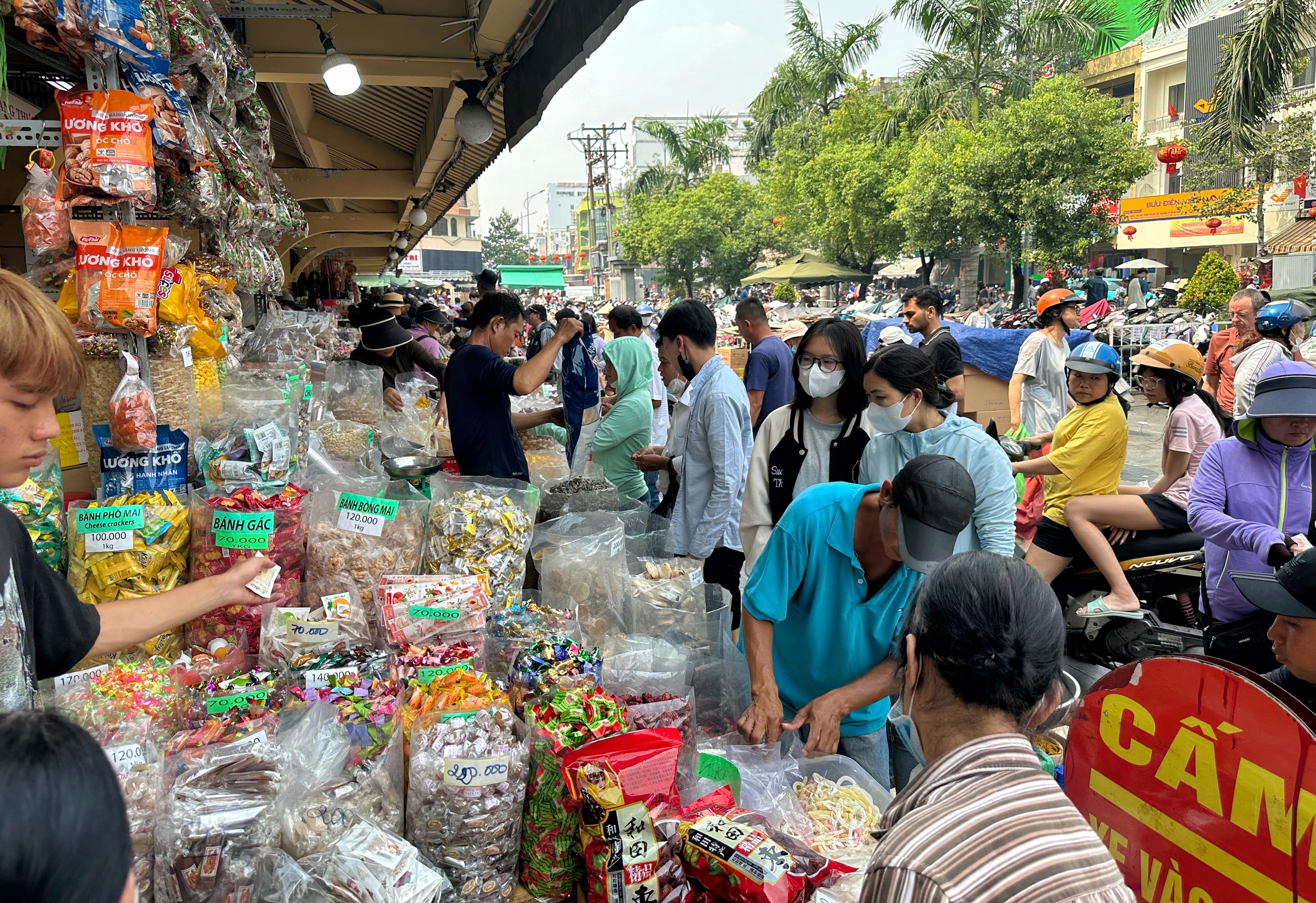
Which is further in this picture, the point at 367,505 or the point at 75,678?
the point at 367,505

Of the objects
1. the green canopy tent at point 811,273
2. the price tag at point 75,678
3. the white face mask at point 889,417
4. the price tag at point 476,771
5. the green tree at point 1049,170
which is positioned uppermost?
the green tree at point 1049,170

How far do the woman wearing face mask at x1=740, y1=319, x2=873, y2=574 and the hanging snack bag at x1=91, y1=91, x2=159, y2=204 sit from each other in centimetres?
211

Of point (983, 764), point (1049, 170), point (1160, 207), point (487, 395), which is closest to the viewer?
point (983, 764)

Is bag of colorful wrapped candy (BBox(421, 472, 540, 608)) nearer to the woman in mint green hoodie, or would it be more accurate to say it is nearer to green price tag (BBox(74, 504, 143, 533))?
green price tag (BBox(74, 504, 143, 533))

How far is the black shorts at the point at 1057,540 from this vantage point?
4.79 m

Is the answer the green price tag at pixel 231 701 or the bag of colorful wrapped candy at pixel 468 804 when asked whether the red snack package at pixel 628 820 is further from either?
the green price tag at pixel 231 701

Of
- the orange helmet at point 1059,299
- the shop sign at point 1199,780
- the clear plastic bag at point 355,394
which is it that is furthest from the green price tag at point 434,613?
the orange helmet at point 1059,299

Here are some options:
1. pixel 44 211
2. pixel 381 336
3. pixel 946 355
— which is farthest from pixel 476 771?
A: pixel 381 336

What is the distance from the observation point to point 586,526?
10.9ft

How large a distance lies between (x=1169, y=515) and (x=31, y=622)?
4.97 meters

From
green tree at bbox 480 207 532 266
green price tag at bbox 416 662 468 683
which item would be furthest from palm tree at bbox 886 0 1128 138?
green tree at bbox 480 207 532 266

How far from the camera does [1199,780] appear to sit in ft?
5.87

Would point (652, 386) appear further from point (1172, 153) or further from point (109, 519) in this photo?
point (1172, 153)

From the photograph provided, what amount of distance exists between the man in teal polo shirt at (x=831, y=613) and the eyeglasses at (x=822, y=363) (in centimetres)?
107
